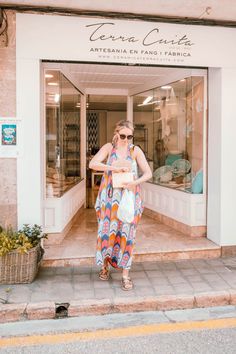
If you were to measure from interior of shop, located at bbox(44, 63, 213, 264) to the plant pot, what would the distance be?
5.22 ft

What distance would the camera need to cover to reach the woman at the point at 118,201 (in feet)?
15.4

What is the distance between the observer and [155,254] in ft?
19.0

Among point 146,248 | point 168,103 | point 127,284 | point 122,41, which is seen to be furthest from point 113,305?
point 168,103

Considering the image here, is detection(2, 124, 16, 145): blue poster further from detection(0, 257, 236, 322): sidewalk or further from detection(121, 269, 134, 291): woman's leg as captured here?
detection(121, 269, 134, 291): woman's leg

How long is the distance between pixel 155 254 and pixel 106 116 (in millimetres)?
11761

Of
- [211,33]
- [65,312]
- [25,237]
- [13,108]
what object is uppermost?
[211,33]

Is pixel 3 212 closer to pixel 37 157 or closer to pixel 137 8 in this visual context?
pixel 37 157

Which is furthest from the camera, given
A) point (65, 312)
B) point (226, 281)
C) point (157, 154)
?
point (157, 154)

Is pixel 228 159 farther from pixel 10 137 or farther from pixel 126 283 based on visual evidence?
pixel 10 137

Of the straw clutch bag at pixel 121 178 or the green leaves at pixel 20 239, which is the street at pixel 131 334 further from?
the straw clutch bag at pixel 121 178

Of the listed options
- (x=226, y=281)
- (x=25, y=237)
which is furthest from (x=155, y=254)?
(x=25, y=237)

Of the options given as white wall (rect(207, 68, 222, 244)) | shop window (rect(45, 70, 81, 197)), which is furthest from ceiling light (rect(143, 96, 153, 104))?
white wall (rect(207, 68, 222, 244))

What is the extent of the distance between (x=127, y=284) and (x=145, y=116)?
5113 mm

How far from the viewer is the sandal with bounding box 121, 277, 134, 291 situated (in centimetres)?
463
